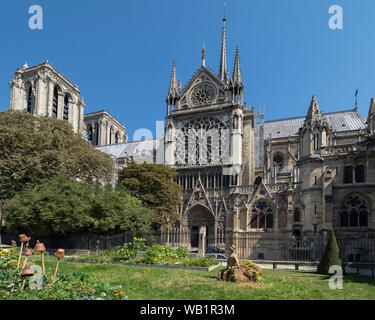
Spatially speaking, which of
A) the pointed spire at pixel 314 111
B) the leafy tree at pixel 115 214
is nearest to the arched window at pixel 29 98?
the leafy tree at pixel 115 214

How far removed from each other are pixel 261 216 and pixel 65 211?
17.9 metres

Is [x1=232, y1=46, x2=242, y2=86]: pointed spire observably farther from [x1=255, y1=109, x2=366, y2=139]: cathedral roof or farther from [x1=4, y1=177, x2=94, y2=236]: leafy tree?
[x1=4, y1=177, x2=94, y2=236]: leafy tree

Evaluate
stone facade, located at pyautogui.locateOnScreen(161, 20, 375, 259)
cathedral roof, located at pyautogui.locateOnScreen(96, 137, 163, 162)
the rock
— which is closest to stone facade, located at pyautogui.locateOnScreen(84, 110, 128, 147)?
cathedral roof, located at pyautogui.locateOnScreen(96, 137, 163, 162)

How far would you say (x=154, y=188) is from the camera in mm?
35469

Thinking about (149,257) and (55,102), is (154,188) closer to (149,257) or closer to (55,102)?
(149,257)

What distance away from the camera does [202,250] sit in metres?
22.9

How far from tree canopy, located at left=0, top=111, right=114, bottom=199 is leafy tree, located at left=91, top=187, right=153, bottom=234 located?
415cm

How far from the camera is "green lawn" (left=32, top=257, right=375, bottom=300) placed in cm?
989

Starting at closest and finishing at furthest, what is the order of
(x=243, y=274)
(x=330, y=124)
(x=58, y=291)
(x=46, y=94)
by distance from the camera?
(x=58, y=291), (x=243, y=274), (x=330, y=124), (x=46, y=94)

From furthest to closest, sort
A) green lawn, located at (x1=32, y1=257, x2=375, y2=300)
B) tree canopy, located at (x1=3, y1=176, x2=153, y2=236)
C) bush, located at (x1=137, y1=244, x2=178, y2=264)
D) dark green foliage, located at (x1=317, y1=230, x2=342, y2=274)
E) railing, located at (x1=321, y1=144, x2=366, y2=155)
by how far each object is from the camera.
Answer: railing, located at (x1=321, y1=144, x2=366, y2=155) < tree canopy, located at (x1=3, y1=176, x2=153, y2=236) < bush, located at (x1=137, y1=244, x2=178, y2=264) < dark green foliage, located at (x1=317, y1=230, x2=342, y2=274) < green lawn, located at (x1=32, y1=257, x2=375, y2=300)

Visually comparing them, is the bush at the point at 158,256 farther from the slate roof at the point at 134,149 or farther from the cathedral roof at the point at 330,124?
the slate roof at the point at 134,149

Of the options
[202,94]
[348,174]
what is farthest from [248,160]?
[348,174]
